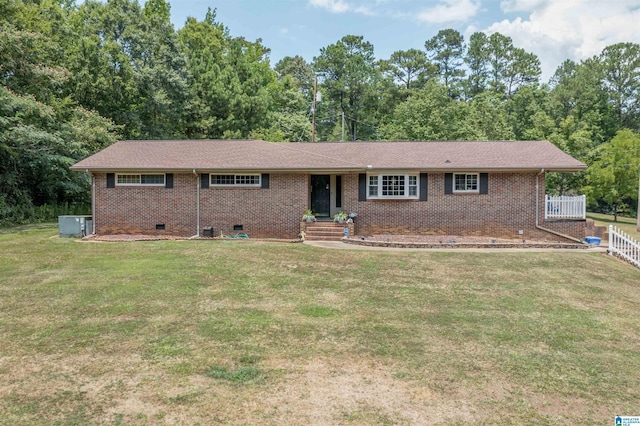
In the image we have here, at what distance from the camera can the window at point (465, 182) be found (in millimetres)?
16312

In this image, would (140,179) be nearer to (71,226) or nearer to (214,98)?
(71,226)

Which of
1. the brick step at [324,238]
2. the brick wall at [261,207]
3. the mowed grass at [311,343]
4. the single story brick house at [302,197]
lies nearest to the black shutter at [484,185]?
the single story brick house at [302,197]

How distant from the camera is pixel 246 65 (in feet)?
110

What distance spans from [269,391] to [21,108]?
73.0 ft

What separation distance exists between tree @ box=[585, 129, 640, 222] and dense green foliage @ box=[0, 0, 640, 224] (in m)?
0.10

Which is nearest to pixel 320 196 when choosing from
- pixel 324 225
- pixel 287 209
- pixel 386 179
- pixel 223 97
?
pixel 287 209

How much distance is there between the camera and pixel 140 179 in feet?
54.0

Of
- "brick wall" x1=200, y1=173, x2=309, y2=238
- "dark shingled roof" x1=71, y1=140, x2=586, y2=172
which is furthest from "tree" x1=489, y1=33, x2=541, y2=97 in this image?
"brick wall" x1=200, y1=173, x2=309, y2=238

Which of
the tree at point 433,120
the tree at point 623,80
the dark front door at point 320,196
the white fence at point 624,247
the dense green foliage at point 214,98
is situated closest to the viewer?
the white fence at point 624,247

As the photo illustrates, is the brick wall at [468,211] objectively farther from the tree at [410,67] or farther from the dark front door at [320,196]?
the tree at [410,67]

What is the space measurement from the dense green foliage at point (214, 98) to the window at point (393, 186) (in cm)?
1581

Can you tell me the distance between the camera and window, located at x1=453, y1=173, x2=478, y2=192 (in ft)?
53.5

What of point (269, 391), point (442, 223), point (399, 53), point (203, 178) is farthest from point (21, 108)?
point (399, 53)

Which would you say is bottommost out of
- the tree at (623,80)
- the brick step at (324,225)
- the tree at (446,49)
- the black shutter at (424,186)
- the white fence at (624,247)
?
the white fence at (624,247)
